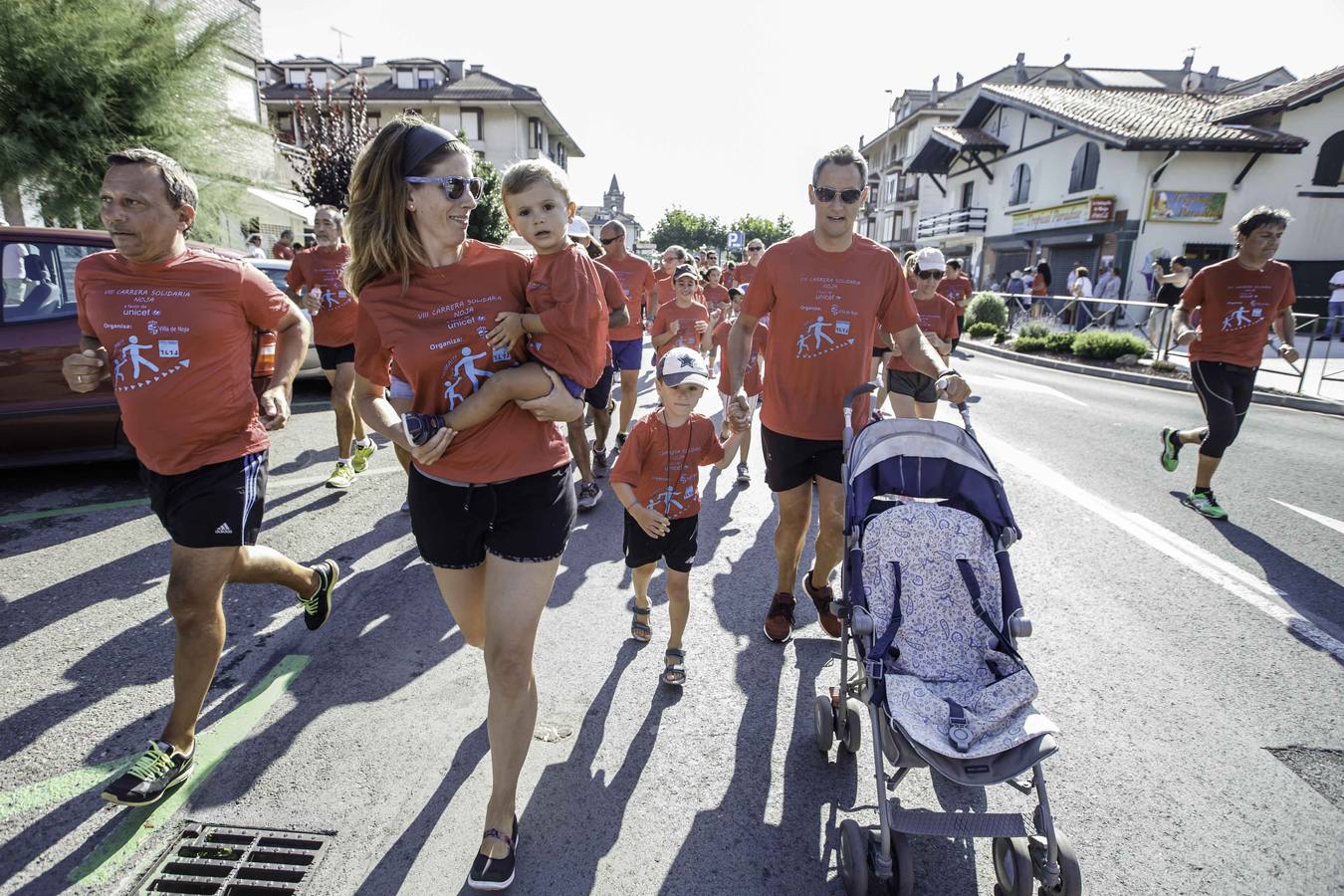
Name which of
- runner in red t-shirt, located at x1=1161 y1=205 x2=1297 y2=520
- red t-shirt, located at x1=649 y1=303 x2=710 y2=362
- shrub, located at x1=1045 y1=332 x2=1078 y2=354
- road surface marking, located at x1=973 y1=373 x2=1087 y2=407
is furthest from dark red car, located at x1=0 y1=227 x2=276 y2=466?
shrub, located at x1=1045 y1=332 x2=1078 y2=354

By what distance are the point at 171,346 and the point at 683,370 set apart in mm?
2028

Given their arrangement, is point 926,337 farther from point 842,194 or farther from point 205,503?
point 205,503

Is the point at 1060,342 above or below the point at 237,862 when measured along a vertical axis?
above

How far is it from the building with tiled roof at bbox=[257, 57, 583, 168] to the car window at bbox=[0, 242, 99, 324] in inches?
1563

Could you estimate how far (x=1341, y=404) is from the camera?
36.1 ft

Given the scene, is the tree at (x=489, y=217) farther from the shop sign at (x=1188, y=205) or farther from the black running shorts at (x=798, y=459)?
the black running shorts at (x=798, y=459)

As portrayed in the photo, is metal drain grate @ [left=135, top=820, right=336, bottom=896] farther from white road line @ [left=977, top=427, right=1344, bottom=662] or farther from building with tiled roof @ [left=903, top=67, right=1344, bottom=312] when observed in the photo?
building with tiled roof @ [left=903, top=67, right=1344, bottom=312]

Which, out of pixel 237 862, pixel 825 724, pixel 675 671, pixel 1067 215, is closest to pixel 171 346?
pixel 237 862

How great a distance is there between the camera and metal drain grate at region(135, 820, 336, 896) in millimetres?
2260

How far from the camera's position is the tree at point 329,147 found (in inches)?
974

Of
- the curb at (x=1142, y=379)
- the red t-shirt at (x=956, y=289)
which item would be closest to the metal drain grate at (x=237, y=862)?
the red t-shirt at (x=956, y=289)

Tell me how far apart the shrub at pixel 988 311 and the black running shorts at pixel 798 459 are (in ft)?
64.9

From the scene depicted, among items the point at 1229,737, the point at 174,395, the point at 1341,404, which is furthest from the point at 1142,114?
the point at 174,395

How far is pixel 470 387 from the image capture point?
2291 millimetres
